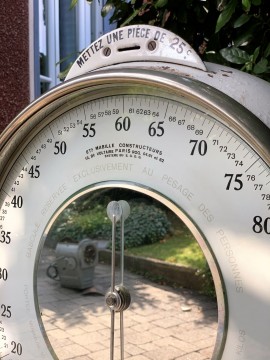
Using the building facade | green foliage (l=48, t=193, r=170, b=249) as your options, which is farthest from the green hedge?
the building facade

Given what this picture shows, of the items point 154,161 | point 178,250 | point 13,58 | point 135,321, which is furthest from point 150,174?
point 13,58

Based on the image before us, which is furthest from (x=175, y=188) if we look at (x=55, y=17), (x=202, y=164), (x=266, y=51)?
(x=55, y=17)

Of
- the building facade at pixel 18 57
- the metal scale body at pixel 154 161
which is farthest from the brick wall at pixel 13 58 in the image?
the metal scale body at pixel 154 161

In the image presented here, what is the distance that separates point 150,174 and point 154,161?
2 cm

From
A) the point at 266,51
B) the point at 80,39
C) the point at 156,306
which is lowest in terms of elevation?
the point at 156,306

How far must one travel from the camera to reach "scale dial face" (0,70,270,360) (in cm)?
79

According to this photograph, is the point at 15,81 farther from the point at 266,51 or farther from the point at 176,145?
the point at 176,145

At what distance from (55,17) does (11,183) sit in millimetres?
1628

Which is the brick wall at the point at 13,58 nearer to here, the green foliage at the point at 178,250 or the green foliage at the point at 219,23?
the green foliage at the point at 219,23

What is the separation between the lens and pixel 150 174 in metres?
0.88

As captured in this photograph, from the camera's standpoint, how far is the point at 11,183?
1.07 metres

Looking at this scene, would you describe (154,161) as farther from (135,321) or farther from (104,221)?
(135,321)

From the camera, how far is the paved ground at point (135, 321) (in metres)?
0.86

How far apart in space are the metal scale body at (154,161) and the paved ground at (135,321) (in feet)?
Result: 0.10
